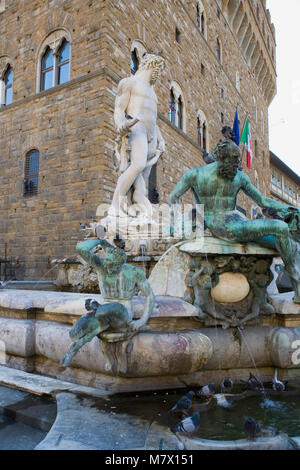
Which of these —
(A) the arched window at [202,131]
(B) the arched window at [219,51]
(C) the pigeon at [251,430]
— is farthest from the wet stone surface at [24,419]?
(B) the arched window at [219,51]

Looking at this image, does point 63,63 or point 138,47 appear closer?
point 63,63

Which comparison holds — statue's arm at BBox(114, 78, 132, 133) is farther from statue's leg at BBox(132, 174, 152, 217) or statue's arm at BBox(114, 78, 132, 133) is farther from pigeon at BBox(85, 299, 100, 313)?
pigeon at BBox(85, 299, 100, 313)

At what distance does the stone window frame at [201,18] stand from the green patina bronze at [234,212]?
16832 millimetres

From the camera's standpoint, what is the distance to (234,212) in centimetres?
250

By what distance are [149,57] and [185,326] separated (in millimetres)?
4573

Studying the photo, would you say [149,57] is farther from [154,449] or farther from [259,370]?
[154,449]

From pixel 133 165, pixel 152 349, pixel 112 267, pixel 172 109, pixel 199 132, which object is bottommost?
pixel 152 349

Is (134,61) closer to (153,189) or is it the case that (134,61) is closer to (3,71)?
(153,189)

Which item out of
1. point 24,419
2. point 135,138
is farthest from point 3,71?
point 24,419

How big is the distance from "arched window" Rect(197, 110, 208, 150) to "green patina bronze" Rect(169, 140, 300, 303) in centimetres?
1411

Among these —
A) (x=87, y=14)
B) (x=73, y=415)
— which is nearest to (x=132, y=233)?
(x=73, y=415)

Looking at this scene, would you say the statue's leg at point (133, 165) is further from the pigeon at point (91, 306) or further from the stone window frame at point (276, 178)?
the stone window frame at point (276, 178)

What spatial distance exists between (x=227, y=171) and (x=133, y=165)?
303 cm

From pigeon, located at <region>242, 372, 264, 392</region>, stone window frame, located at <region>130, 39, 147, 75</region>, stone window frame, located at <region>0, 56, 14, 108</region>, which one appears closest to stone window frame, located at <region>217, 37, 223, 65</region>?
stone window frame, located at <region>130, 39, 147, 75</region>
